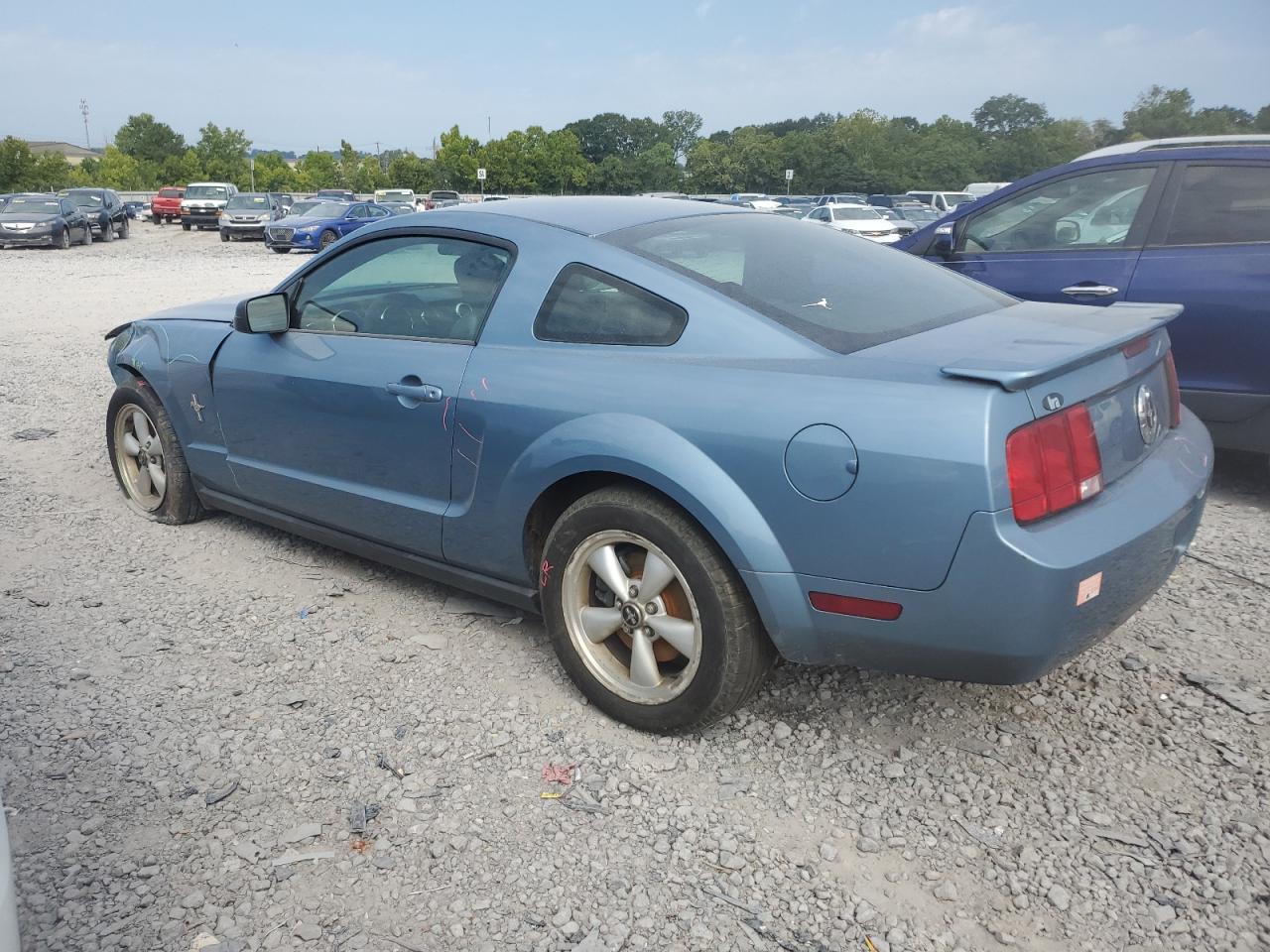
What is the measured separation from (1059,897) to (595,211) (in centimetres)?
246

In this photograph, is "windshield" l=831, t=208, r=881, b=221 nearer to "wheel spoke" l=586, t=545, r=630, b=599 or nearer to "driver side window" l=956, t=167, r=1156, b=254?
"driver side window" l=956, t=167, r=1156, b=254

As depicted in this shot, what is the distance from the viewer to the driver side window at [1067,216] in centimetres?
528

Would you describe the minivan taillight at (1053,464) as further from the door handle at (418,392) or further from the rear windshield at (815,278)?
the door handle at (418,392)

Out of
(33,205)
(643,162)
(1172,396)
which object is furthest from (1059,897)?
(643,162)

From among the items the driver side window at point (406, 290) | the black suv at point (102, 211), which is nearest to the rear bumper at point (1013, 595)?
the driver side window at point (406, 290)

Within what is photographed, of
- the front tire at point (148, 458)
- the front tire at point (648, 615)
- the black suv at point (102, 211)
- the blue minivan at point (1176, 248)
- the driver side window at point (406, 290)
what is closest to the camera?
the front tire at point (648, 615)

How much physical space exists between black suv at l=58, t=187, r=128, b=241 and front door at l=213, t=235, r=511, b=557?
3076 centimetres

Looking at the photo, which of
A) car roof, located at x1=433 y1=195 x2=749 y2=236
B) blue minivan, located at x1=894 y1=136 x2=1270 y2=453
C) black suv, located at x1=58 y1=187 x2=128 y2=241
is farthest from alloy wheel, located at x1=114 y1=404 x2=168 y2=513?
black suv, located at x1=58 y1=187 x2=128 y2=241

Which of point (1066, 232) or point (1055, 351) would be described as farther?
point (1066, 232)

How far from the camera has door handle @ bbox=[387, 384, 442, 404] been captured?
131 inches

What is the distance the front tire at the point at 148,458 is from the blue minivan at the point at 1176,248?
4.30 meters

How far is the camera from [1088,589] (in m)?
2.42

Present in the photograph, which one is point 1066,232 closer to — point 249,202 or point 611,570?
point 611,570

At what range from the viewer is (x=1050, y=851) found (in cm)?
248
